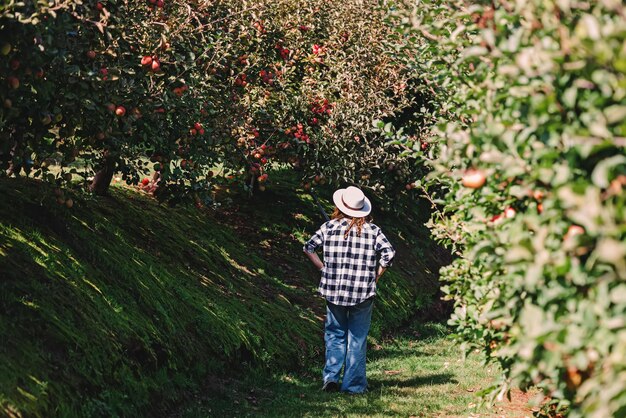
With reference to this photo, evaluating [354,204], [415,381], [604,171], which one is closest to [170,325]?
[354,204]

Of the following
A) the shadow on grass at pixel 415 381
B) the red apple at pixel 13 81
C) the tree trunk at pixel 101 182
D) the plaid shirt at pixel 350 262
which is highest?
the red apple at pixel 13 81

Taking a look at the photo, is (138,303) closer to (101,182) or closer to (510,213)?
(101,182)

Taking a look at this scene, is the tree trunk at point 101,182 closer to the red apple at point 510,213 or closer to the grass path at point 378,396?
the grass path at point 378,396

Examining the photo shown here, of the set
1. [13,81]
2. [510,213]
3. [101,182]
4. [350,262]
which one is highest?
[13,81]

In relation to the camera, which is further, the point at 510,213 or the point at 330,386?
the point at 330,386

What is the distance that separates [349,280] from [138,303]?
2408 mm

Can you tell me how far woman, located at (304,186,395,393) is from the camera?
9.16 m

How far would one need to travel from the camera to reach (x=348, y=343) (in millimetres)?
9336

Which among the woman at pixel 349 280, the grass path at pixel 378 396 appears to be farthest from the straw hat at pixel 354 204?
the grass path at pixel 378 396

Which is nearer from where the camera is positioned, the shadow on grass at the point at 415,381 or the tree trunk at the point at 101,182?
the shadow on grass at the point at 415,381

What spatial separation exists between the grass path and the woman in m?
0.34

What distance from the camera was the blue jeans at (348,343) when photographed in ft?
30.2

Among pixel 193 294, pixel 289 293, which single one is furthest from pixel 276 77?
pixel 193 294

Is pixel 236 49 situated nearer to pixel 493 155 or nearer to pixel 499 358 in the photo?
pixel 499 358
